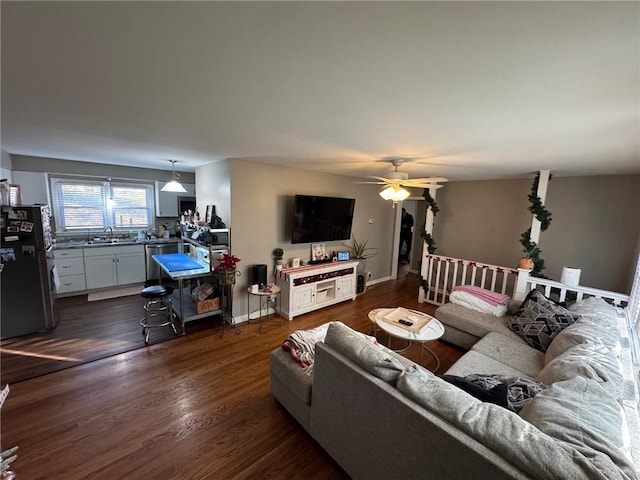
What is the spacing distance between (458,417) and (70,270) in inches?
229

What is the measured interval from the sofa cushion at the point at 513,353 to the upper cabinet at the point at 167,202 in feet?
19.1

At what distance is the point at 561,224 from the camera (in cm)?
426

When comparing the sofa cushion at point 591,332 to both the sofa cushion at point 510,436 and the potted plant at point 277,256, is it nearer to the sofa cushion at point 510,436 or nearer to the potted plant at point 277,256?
the sofa cushion at point 510,436

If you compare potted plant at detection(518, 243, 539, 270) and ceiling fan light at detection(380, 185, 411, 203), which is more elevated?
ceiling fan light at detection(380, 185, 411, 203)

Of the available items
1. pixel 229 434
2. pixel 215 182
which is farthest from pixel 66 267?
pixel 229 434

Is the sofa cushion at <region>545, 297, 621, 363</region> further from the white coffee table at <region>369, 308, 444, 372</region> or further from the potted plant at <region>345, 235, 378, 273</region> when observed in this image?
the potted plant at <region>345, 235, 378, 273</region>

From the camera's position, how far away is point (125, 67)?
4.05ft

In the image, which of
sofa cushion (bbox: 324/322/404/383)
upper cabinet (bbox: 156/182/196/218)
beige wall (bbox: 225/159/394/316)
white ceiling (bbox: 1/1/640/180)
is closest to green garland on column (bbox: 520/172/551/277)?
white ceiling (bbox: 1/1/640/180)

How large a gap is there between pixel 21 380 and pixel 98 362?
55 cm

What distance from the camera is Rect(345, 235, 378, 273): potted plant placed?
5359 millimetres

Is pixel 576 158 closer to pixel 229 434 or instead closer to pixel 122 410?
pixel 229 434

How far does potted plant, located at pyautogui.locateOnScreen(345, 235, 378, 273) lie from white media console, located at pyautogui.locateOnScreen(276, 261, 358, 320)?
533 mm

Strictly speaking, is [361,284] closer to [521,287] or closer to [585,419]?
[521,287]

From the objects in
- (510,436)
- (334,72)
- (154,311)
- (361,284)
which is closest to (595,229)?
(361,284)
